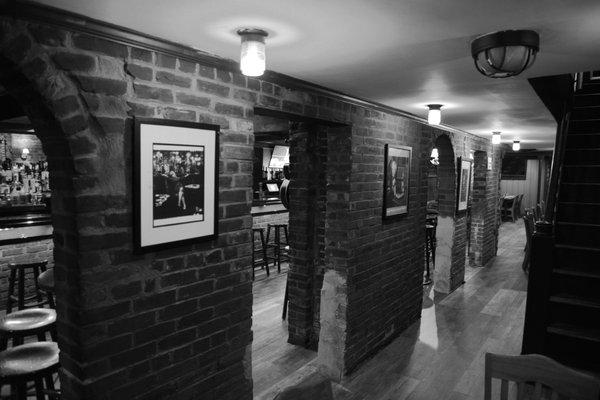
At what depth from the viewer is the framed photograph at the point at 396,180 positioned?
Answer: 4.21 metres

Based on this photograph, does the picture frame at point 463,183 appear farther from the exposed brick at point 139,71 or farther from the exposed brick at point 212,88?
the exposed brick at point 139,71

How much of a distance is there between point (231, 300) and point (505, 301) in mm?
4889

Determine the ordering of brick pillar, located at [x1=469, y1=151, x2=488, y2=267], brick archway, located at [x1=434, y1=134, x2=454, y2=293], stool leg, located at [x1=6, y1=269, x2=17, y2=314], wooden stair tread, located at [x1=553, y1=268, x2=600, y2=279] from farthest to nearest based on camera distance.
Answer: brick pillar, located at [x1=469, y1=151, x2=488, y2=267] < brick archway, located at [x1=434, y1=134, x2=454, y2=293] < stool leg, located at [x1=6, y1=269, x2=17, y2=314] < wooden stair tread, located at [x1=553, y1=268, x2=600, y2=279]

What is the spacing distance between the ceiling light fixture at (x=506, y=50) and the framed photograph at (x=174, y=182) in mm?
1419

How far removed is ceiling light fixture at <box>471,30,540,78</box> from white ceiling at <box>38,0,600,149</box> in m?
0.05

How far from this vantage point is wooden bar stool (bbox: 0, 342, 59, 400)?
2.34 metres

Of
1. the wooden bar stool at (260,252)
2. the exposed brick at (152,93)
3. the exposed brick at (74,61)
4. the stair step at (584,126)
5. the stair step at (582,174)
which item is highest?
the stair step at (584,126)

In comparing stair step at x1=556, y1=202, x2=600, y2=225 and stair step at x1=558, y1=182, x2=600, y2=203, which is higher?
stair step at x1=558, y1=182, x2=600, y2=203

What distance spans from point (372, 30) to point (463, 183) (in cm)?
539

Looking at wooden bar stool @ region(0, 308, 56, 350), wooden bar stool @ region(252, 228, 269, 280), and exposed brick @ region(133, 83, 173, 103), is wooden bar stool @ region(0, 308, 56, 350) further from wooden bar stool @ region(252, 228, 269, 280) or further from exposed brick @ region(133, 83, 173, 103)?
wooden bar stool @ region(252, 228, 269, 280)

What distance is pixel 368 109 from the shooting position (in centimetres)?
393

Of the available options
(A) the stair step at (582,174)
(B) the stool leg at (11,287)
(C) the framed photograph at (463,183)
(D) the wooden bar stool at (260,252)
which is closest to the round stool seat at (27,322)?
(B) the stool leg at (11,287)

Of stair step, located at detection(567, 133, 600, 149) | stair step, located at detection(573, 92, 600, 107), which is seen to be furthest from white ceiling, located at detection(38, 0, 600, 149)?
stair step, located at detection(573, 92, 600, 107)

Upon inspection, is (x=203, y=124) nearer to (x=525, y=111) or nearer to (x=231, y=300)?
(x=231, y=300)
